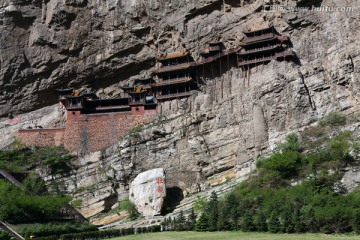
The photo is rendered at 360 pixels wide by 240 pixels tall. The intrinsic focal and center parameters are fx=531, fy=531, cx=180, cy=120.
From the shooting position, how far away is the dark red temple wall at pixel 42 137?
5531 centimetres

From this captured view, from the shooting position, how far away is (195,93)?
172ft

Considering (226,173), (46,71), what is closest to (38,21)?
(46,71)

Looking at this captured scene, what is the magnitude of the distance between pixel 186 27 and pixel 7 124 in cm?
2391

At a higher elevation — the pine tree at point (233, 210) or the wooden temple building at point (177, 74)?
the wooden temple building at point (177, 74)

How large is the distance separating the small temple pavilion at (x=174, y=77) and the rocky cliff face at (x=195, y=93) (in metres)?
1.25

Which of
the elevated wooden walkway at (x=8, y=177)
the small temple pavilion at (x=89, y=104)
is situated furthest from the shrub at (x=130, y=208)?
the small temple pavilion at (x=89, y=104)

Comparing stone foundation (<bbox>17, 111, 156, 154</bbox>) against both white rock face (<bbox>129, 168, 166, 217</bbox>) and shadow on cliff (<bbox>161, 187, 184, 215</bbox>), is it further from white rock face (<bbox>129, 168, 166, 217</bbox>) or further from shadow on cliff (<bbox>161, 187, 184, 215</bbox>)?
shadow on cliff (<bbox>161, 187, 184, 215</bbox>)

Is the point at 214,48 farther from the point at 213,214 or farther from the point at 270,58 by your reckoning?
the point at 213,214

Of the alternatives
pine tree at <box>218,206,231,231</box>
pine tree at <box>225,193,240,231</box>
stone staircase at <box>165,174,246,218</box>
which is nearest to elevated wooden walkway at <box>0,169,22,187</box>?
stone staircase at <box>165,174,246,218</box>

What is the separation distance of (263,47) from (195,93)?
313 inches

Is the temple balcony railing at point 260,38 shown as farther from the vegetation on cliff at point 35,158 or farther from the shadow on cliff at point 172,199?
the vegetation on cliff at point 35,158

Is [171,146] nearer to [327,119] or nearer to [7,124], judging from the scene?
[327,119]

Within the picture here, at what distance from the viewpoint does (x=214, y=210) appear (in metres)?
34.6

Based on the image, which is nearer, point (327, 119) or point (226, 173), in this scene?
point (327, 119)
